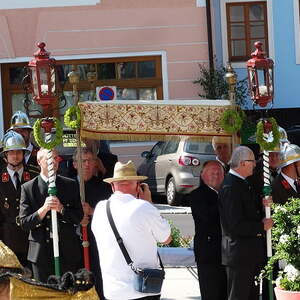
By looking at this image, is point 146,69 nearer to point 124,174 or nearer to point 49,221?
point 49,221

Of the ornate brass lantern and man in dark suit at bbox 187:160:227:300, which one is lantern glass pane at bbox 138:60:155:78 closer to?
the ornate brass lantern

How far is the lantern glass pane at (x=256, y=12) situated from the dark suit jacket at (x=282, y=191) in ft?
51.9

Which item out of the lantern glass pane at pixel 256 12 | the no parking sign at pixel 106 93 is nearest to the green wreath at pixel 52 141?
the no parking sign at pixel 106 93

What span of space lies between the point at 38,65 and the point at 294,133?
11.5 m

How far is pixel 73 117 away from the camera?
7.73 metres

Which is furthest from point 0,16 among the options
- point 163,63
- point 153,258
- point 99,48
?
point 153,258

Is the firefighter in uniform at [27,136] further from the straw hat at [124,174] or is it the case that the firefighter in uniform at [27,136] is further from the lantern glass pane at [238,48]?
the lantern glass pane at [238,48]

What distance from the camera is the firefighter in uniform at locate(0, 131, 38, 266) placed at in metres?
7.96

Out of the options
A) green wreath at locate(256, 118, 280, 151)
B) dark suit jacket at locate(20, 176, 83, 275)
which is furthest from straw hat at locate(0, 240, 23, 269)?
green wreath at locate(256, 118, 280, 151)

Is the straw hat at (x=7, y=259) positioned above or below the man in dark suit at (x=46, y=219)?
above

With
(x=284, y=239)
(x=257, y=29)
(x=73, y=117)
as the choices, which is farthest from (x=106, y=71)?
(x=284, y=239)

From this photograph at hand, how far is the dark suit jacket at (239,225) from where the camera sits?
23.3ft

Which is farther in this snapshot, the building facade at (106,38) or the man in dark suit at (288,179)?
the building facade at (106,38)

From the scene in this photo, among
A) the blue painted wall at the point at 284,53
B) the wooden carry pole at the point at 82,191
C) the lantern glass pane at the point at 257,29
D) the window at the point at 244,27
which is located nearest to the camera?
the wooden carry pole at the point at 82,191
